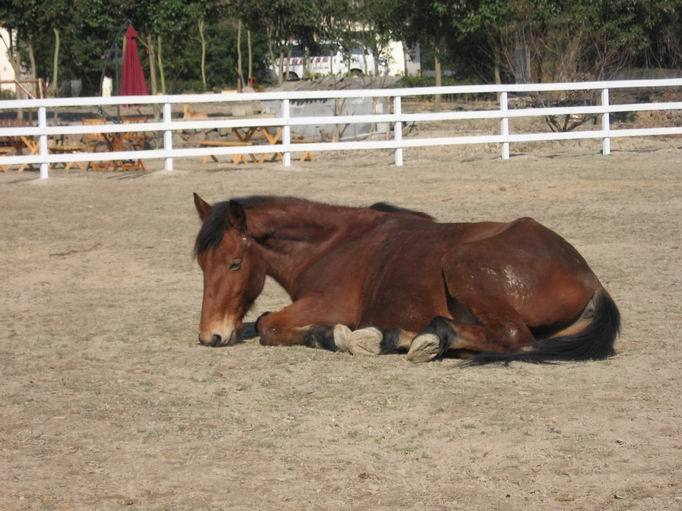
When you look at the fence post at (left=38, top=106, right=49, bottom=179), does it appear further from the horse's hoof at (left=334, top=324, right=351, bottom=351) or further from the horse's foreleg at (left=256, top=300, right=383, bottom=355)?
the horse's hoof at (left=334, top=324, right=351, bottom=351)

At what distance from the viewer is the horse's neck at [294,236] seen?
6.52 meters

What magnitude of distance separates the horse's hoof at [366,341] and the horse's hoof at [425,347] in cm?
28

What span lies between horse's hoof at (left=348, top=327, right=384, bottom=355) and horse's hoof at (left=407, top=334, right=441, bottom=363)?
28 cm

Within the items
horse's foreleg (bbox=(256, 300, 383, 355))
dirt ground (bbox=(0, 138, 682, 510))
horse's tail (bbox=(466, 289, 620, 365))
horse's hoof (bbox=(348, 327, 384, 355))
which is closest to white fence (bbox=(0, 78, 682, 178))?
dirt ground (bbox=(0, 138, 682, 510))

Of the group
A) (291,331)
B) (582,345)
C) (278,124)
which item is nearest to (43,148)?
(278,124)

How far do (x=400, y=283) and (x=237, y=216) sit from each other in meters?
1.01

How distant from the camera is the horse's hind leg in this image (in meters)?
5.71

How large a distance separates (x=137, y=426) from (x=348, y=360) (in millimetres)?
1500

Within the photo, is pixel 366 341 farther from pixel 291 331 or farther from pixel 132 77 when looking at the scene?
pixel 132 77

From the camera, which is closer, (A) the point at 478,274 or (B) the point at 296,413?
(B) the point at 296,413

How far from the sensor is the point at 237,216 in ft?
20.5

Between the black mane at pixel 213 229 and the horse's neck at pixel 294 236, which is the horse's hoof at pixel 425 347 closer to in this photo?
the horse's neck at pixel 294 236

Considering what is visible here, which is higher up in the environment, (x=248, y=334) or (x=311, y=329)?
(x=311, y=329)

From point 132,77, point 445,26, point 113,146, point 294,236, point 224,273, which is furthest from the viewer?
point 445,26
